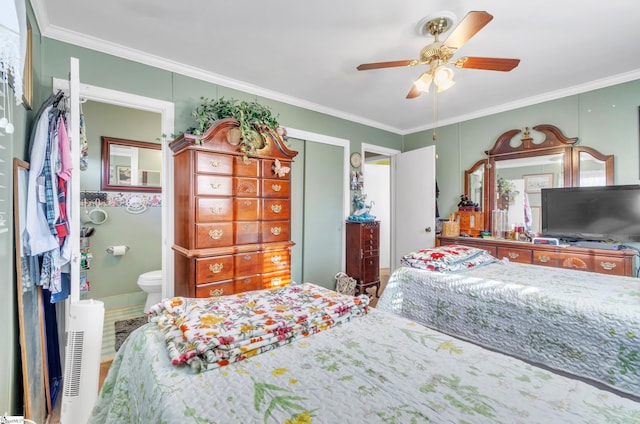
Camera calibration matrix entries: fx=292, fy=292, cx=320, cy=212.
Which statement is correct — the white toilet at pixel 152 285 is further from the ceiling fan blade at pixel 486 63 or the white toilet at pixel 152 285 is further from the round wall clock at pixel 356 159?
the ceiling fan blade at pixel 486 63

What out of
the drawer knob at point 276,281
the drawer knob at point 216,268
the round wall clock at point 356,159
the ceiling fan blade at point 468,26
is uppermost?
the ceiling fan blade at point 468,26

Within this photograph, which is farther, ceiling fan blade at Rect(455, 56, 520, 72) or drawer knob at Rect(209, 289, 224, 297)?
drawer knob at Rect(209, 289, 224, 297)

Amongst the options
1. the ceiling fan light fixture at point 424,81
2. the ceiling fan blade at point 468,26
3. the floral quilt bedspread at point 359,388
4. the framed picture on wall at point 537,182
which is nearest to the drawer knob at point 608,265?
the framed picture on wall at point 537,182

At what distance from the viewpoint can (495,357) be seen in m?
0.99

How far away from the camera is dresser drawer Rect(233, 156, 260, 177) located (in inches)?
99.1

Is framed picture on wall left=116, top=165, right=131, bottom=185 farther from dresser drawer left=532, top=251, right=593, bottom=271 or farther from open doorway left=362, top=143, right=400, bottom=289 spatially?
dresser drawer left=532, top=251, right=593, bottom=271

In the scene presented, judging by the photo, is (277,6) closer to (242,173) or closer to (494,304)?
(242,173)

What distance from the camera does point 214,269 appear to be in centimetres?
235

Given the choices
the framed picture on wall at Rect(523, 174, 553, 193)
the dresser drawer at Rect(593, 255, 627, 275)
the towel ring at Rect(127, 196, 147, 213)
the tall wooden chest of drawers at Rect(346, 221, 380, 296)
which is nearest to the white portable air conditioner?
the towel ring at Rect(127, 196, 147, 213)

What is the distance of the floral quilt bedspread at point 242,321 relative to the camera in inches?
36.6

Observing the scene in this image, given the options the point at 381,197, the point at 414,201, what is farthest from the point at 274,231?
the point at 381,197

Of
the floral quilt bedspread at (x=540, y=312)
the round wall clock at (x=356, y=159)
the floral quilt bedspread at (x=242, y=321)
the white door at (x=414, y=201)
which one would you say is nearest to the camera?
the floral quilt bedspread at (x=242, y=321)

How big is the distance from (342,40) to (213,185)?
153cm

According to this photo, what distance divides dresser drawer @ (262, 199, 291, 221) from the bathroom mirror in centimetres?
201
